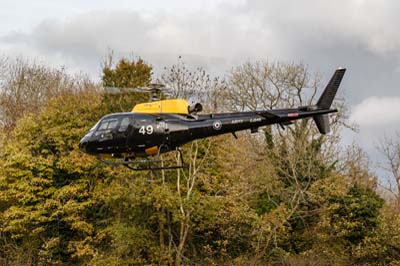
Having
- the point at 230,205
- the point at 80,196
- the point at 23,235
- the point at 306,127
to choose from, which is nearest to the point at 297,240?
the point at 230,205

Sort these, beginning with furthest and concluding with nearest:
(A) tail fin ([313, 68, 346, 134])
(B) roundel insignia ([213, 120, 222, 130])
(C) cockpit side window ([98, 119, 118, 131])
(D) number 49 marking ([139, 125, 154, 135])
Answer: (A) tail fin ([313, 68, 346, 134]) → (B) roundel insignia ([213, 120, 222, 130]) → (C) cockpit side window ([98, 119, 118, 131]) → (D) number 49 marking ([139, 125, 154, 135])

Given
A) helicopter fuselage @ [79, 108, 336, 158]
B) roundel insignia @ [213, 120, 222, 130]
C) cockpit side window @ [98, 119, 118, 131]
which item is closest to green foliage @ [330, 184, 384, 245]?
helicopter fuselage @ [79, 108, 336, 158]

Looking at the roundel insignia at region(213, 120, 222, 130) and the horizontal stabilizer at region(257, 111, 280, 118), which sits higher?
the horizontal stabilizer at region(257, 111, 280, 118)

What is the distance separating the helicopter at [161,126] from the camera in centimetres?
1245

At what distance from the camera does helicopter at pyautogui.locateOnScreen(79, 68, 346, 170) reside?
12445 mm

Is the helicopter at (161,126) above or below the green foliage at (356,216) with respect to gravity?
above

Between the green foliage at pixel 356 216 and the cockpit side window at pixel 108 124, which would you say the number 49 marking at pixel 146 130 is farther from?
the green foliage at pixel 356 216

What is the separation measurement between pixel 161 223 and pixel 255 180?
4.79 metres

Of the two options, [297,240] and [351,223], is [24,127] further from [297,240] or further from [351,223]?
[351,223]

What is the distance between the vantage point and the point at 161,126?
492 inches

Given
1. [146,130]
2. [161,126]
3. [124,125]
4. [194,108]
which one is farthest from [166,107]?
[124,125]

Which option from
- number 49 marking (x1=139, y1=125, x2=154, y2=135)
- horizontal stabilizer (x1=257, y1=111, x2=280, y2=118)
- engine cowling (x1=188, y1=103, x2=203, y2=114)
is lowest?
number 49 marking (x1=139, y1=125, x2=154, y2=135)

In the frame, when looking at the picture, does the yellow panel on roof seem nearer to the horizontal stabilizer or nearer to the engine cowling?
the engine cowling

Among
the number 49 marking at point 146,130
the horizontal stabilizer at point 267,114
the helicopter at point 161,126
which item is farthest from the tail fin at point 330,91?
the number 49 marking at point 146,130
